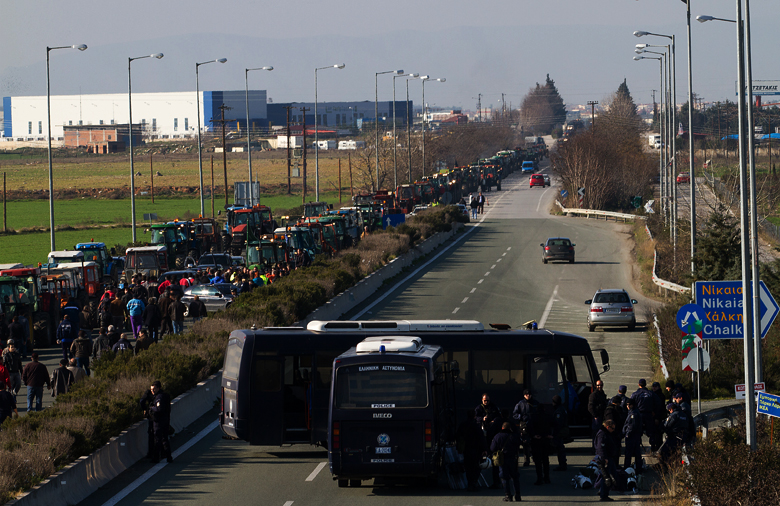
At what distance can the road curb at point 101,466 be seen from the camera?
44.7ft

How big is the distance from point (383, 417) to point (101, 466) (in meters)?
4.71

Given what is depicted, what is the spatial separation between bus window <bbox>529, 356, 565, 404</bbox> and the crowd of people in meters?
0.72

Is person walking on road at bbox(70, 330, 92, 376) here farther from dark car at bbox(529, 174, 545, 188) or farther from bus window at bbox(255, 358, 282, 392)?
dark car at bbox(529, 174, 545, 188)

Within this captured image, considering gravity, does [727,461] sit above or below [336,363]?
below

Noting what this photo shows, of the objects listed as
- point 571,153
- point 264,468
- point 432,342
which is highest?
point 571,153

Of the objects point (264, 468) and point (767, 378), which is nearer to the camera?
point (264, 468)

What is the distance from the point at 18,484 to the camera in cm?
1333

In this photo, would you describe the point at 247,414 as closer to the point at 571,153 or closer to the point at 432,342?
the point at 432,342

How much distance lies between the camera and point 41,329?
98.1 ft

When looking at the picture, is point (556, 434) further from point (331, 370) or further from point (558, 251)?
point (558, 251)

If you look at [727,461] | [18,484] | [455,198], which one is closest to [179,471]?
[18,484]

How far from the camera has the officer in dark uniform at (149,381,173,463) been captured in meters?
16.8

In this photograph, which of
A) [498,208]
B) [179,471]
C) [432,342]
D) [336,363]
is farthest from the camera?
[498,208]

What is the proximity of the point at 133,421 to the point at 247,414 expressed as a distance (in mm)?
2057
